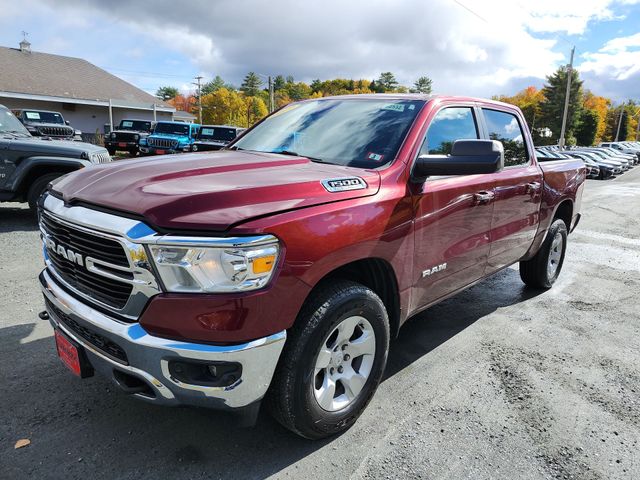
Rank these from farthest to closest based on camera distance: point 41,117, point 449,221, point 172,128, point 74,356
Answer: point 172,128
point 41,117
point 449,221
point 74,356

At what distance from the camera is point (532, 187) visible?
427cm

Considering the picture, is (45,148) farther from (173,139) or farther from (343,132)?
(173,139)

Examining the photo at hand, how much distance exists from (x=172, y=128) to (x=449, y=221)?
19.9m

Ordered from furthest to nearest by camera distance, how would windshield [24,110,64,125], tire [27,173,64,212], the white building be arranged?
1. the white building
2. windshield [24,110,64,125]
3. tire [27,173,64,212]

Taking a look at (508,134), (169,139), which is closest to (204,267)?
(508,134)

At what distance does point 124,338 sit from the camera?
197cm

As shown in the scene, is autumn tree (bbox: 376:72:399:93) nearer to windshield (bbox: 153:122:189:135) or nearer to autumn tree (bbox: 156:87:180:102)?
autumn tree (bbox: 156:87:180:102)

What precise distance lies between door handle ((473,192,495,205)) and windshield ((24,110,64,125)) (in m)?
20.3

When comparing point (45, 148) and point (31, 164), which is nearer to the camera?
point (31, 164)

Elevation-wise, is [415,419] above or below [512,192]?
below

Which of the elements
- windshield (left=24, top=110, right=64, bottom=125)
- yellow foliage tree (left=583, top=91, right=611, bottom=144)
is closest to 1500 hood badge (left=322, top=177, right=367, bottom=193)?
windshield (left=24, top=110, right=64, bottom=125)

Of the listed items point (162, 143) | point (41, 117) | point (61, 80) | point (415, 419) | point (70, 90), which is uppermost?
point (61, 80)

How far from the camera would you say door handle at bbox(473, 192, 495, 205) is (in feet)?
11.1

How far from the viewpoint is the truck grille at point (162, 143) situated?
742 inches
